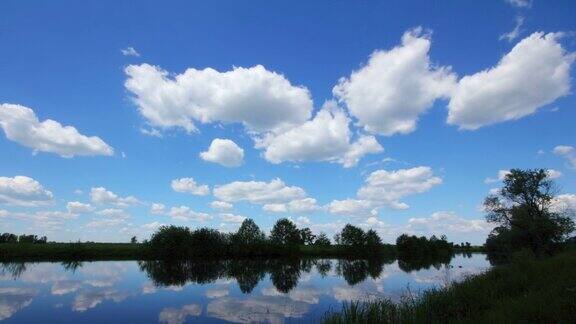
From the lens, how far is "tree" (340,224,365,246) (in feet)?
441

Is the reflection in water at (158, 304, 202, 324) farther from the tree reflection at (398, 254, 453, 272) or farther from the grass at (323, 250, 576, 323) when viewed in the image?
the tree reflection at (398, 254, 453, 272)

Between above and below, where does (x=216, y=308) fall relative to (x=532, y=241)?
below

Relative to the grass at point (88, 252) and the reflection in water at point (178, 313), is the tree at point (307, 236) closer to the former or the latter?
the grass at point (88, 252)

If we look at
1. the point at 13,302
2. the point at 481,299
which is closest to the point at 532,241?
the point at 481,299

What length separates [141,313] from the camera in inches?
1038

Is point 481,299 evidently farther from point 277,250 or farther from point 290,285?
point 277,250

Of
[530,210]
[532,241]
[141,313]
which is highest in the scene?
[530,210]

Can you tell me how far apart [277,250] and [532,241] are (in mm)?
69624

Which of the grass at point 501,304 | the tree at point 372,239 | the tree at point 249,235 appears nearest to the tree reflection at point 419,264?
the tree at point 372,239

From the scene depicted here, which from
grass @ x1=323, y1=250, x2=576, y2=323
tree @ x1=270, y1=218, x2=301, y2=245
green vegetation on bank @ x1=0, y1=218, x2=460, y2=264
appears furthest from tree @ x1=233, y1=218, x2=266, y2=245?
grass @ x1=323, y1=250, x2=576, y2=323

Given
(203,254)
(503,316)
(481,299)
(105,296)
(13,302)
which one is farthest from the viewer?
(203,254)

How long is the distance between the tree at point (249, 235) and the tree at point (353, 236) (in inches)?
1062

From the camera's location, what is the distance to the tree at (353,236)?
134 m

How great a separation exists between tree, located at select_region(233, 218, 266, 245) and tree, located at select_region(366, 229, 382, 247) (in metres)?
33.8
